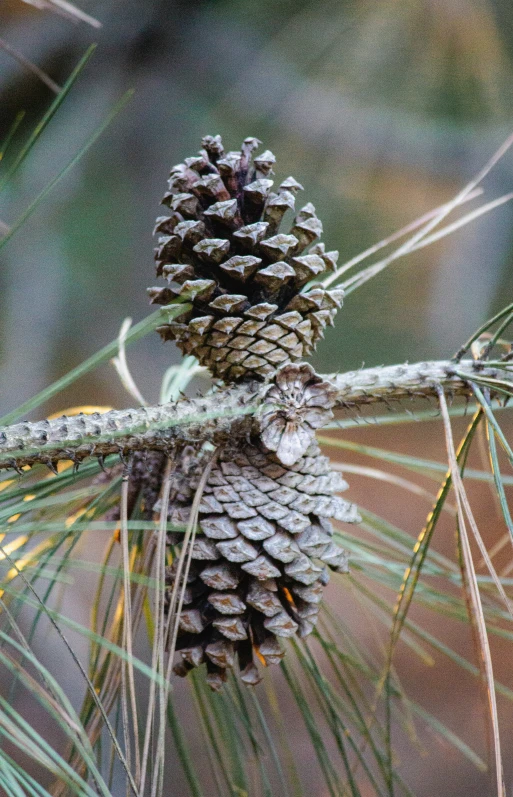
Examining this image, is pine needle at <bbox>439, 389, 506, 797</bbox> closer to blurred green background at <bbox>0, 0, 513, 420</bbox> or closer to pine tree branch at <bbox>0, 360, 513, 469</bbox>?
pine tree branch at <bbox>0, 360, 513, 469</bbox>

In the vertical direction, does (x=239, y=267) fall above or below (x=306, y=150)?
below

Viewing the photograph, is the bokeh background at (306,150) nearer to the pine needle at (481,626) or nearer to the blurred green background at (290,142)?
the blurred green background at (290,142)

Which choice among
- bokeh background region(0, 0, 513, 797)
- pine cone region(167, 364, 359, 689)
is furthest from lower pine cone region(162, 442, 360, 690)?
bokeh background region(0, 0, 513, 797)

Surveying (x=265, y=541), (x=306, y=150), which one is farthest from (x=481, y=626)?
(x=306, y=150)

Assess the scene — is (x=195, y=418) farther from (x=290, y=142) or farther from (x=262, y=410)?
(x=290, y=142)

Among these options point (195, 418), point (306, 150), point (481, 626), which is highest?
point (306, 150)

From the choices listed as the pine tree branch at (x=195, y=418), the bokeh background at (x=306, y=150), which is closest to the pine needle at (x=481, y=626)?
the pine tree branch at (x=195, y=418)

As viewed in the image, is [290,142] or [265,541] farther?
[290,142]

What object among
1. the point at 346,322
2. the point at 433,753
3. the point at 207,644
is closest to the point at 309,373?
the point at 207,644
